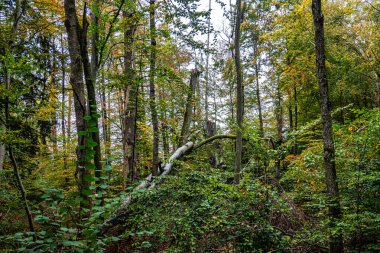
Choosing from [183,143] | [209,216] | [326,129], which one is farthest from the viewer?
[183,143]

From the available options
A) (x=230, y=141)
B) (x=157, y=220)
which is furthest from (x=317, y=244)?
(x=230, y=141)

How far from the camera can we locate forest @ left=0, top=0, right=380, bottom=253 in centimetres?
298

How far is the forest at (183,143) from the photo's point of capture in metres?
2.98

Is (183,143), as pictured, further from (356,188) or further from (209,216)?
(356,188)

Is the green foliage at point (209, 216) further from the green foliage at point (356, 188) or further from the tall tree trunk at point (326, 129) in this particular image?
the tall tree trunk at point (326, 129)

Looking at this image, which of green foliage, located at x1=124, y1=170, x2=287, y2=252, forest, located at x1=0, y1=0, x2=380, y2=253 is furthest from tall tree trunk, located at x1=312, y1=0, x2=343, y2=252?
green foliage, located at x1=124, y1=170, x2=287, y2=252

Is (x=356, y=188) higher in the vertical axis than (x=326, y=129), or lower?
lower

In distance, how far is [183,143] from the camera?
27.8ft

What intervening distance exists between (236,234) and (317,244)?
49.6 inches

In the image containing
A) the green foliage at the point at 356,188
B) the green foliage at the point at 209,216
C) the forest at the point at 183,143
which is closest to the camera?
the forest at the point at 183,143

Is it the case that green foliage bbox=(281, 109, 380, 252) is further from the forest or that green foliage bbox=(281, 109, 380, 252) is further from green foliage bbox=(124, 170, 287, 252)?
green foliage bbox=(124, 170, 287, 252)

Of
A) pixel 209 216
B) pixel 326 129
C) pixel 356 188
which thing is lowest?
pixel 209 216

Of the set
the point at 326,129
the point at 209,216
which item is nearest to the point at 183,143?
the point at 209,216

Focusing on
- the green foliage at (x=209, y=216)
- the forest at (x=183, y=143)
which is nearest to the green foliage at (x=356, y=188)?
the forest at (x=183, y=143)
